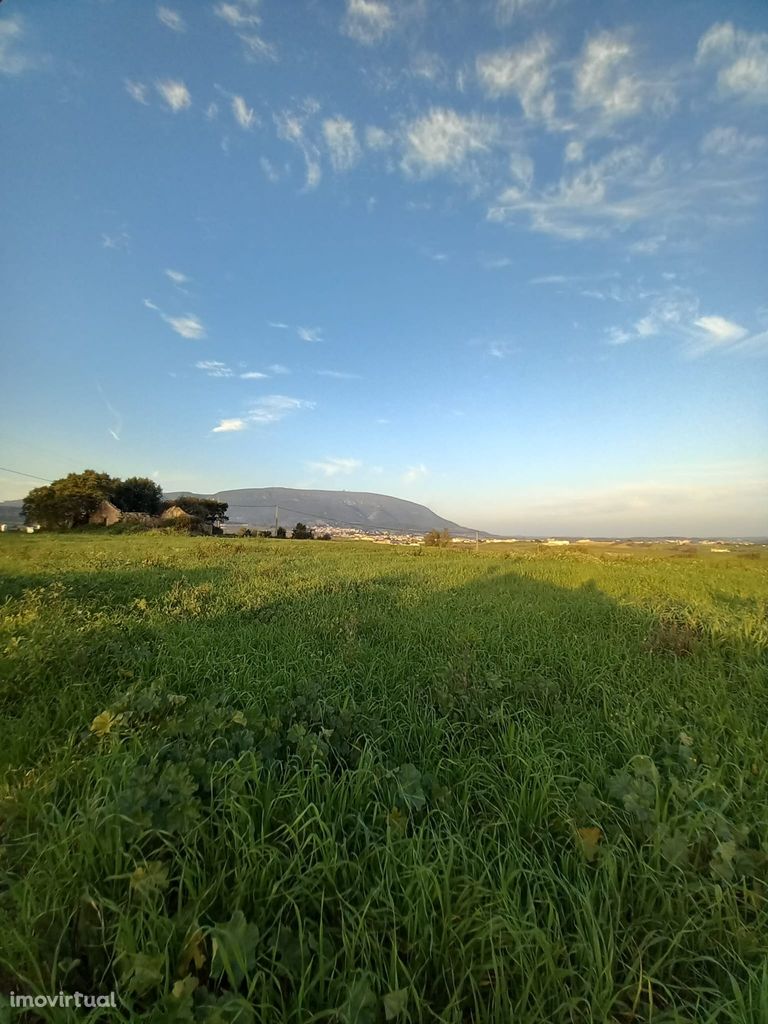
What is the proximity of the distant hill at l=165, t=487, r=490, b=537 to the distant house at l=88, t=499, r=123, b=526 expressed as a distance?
738 inches

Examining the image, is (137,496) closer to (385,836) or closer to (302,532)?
(302,532)

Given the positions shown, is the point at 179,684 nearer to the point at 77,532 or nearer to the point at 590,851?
the point at 590,851

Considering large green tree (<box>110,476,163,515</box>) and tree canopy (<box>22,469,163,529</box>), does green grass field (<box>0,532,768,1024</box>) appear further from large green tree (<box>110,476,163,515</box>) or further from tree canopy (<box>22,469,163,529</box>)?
large green tree (<box>110,476,163,515</box>)

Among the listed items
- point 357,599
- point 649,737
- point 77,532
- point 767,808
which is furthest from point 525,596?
point 77,532

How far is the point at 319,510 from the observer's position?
6700 cm

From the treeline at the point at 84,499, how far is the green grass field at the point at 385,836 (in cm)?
1253

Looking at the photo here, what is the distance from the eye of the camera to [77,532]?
16281 millimetres

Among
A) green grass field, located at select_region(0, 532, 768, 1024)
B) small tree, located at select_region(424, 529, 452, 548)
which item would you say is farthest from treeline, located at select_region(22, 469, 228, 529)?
small tree, located at select_region(424, 529, 452, 548)

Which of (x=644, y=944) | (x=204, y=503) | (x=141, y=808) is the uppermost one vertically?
(x=204, y=503)

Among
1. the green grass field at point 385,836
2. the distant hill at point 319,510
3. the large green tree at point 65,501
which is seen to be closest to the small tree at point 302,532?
the distant hill at point 319,510

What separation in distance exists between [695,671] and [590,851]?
266 cm

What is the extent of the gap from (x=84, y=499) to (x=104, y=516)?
233cm

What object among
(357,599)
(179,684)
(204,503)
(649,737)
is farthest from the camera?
(204,503)

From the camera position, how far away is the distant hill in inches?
1710
